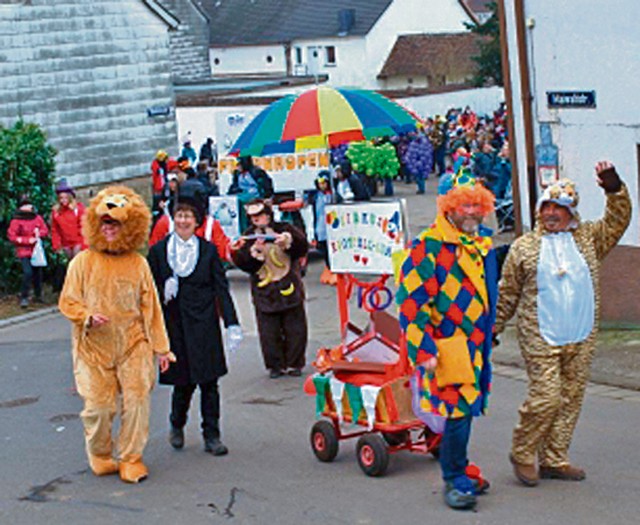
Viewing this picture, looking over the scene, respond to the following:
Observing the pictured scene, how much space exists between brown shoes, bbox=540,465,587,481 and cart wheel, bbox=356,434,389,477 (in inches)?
37.9

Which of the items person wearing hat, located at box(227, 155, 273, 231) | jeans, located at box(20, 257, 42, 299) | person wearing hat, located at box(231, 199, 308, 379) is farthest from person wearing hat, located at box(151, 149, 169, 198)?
person wearing hat, located at box(231, 199, 308, 379)

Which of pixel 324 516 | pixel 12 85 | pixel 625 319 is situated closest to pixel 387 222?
pixel 324 516

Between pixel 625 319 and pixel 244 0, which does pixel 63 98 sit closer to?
pixel 625 319

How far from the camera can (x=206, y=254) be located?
9.45 metres

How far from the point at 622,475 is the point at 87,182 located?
22.8m

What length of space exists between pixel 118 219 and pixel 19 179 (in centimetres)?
1098

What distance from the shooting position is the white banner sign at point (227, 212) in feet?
67.3

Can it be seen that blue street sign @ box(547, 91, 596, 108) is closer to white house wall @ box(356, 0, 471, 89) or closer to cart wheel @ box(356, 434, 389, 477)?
cart wheel @ box(356, 434, 389, 477)

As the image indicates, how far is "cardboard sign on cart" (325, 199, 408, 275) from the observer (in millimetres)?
9859

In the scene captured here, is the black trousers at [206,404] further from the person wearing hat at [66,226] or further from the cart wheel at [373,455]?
the person wearing hat at [66,226]

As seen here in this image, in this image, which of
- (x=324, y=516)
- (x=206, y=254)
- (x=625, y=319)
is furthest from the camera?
(x=625, y=319)

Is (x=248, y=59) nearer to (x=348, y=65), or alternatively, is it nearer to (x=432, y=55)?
(x=348, y=65)

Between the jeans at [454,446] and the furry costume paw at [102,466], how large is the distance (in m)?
2.42

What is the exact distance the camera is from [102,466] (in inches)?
360
